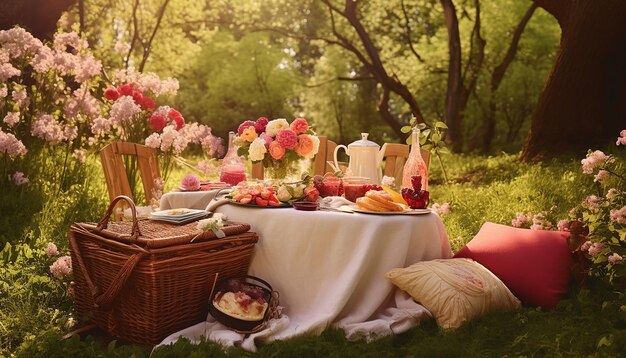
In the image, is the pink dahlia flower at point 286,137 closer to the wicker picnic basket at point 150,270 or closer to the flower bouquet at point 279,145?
the flower bouquet at point 279,145

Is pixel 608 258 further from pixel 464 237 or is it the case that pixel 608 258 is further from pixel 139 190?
pixel 139 190

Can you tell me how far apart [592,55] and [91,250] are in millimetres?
6009

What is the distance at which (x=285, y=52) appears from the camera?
20.9 metres

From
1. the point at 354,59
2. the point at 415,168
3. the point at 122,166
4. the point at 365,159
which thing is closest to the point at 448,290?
the point at 415,168

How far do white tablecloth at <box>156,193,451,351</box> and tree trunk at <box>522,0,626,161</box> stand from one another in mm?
→ 4521

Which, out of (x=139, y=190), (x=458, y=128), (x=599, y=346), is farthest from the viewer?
(x=458, y=128)

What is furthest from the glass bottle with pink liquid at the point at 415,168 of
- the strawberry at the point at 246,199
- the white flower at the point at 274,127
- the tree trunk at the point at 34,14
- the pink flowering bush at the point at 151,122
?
the tree trunk at the point at 34,14

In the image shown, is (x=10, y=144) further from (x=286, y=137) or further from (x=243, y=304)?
(x=243, y=304)

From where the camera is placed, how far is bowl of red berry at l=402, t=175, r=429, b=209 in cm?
362

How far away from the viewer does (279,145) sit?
3703 millimetres

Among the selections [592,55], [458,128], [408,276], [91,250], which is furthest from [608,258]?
[458,128]

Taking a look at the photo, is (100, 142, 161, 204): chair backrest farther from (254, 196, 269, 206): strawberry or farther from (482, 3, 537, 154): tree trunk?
(482, 3, 537, 154): tree trunk

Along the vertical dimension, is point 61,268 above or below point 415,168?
below

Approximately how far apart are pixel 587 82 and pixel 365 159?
451cm
